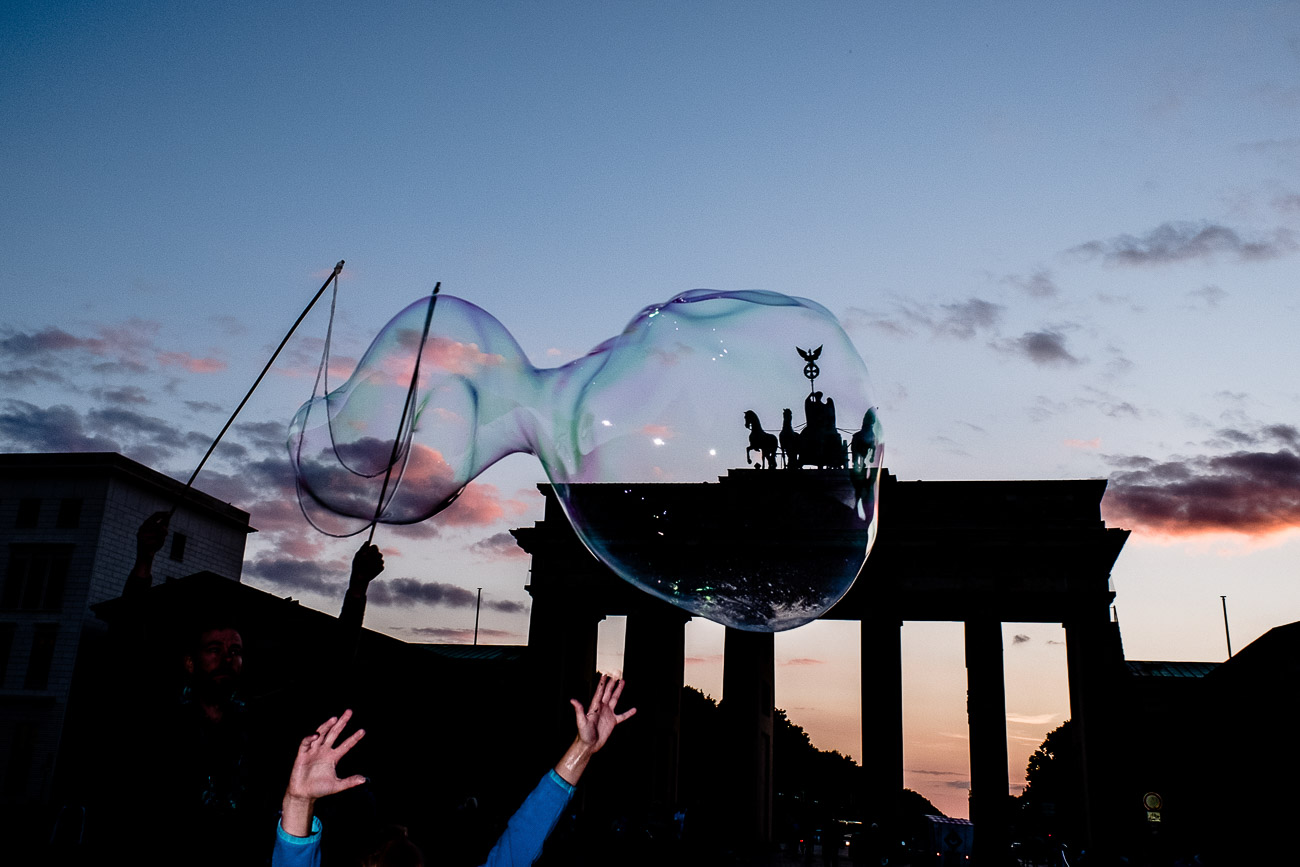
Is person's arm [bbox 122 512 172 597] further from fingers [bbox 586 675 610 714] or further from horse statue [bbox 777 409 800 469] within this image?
horse statue [bbox 777 409 800 469]

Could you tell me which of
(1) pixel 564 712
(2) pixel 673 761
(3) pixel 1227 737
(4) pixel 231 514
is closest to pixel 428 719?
(1) pixel 564 712

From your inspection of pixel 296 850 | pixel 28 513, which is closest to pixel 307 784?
pixel 296 850

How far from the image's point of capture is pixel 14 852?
2220 cm

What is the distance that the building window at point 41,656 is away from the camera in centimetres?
4800

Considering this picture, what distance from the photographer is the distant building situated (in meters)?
46.7

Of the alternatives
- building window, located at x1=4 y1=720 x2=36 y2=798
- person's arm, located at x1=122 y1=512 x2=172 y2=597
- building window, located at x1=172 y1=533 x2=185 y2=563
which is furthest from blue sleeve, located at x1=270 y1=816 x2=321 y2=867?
building window, located at x1=172 y1=533 x2=185 y2=563

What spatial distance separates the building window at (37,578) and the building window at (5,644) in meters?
0.91

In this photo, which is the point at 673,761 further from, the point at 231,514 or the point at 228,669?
the point at 228,669

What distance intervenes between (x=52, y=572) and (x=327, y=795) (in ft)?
181

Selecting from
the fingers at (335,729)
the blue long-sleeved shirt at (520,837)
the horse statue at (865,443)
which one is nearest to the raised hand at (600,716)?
the blue long-sleeved shirt at (520,837)

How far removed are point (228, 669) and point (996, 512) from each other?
132 ft

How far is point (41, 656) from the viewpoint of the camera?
4850cm

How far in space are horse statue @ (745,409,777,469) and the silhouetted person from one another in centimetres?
353

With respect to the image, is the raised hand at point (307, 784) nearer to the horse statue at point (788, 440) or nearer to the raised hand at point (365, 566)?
the raised hand at point (365, 566)
